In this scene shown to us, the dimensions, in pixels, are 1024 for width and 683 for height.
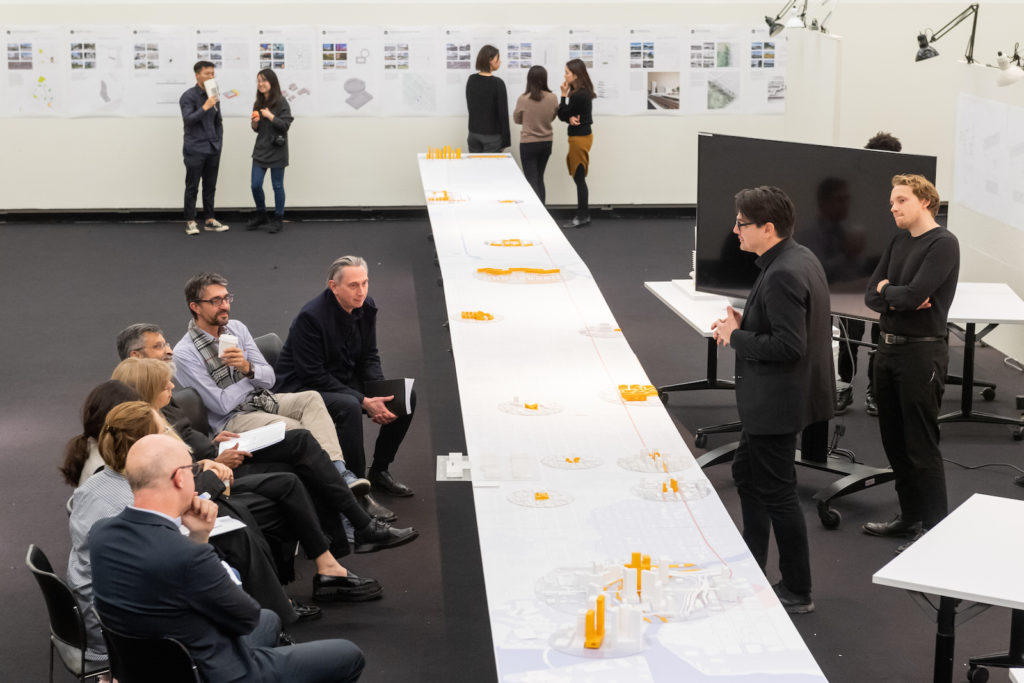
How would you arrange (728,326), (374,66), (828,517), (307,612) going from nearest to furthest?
(728,326)
(307,612)
(828,517)
(374,66)

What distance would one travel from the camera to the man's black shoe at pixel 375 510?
5301mm

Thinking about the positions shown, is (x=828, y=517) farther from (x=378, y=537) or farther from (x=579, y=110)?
(x=579, y=110)

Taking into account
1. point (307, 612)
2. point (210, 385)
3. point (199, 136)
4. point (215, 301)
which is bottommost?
point (307, 612)

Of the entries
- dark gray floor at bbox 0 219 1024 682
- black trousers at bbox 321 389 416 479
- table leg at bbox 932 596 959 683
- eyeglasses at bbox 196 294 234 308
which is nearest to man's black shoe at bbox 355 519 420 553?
dark gray floor at bbox 0 219 1024 682

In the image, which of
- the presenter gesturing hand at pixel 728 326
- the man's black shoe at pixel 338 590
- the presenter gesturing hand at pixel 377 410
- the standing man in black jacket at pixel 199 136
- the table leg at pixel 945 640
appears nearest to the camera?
the table leg at pixel 945 640

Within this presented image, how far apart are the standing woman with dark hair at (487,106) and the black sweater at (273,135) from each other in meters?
1.75

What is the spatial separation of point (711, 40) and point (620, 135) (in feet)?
4.25

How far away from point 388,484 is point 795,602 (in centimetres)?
204

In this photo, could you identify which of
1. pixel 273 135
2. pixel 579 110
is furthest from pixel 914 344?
pixel 273 135

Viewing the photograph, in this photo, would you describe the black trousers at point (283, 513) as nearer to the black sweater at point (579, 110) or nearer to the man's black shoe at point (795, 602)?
the man's black shoe at point (795, 602)

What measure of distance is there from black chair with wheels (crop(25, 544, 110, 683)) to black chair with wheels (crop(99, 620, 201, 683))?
371 millimetres

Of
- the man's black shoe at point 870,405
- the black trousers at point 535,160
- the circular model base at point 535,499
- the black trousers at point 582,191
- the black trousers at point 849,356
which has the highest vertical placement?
the black trousers at point 535,160

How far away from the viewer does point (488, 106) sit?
11.6 m

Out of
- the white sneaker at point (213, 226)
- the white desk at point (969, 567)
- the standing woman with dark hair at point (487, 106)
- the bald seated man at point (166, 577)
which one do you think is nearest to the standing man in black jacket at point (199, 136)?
the white sneaker at point (213, 226)
